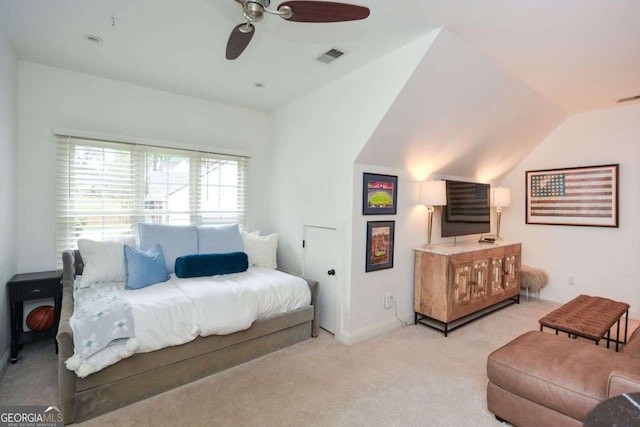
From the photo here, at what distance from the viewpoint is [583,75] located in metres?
2.95

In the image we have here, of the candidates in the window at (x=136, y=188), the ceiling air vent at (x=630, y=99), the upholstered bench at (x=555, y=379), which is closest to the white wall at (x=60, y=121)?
the window at (x=136, y=188)

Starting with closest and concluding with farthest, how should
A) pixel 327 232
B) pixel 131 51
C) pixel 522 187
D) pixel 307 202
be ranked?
pixel 131 51 → pixel 327 232 → pixel 307 202 → pixel 522 187

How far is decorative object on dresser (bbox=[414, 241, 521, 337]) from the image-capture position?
3213 millimetres

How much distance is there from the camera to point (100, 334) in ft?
6.20

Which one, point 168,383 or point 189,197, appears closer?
point 168,383

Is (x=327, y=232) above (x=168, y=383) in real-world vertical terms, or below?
above

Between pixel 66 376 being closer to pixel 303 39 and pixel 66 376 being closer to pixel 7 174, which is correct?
pixel 7 174

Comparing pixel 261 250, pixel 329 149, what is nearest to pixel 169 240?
pixel 261 250

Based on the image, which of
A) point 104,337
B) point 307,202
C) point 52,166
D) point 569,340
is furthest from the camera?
point 307,202

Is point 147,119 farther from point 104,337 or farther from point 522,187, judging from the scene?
point 522,187

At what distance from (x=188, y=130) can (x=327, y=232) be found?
80.5 inches

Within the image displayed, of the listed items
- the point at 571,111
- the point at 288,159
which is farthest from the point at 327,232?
the point at 571,111

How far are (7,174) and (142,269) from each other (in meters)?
1.26

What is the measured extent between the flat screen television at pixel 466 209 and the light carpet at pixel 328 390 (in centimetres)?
146
